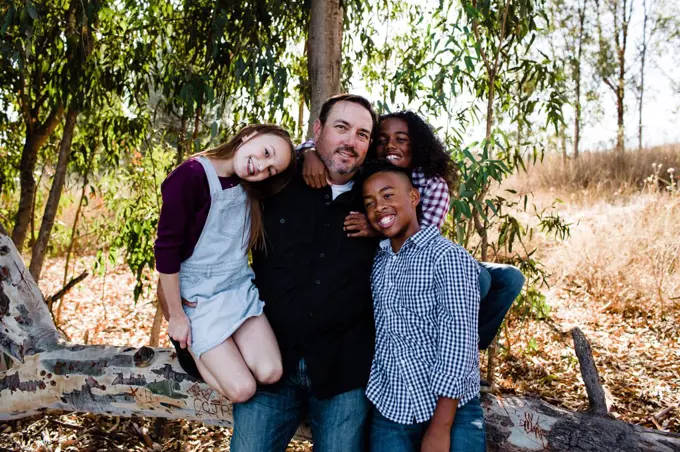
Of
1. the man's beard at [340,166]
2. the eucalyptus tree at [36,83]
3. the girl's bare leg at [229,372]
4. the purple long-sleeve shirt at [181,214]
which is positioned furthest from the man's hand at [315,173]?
the eucalyptus tree at [36,83]

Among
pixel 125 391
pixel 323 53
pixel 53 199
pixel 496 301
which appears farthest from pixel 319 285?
pixel 53 199

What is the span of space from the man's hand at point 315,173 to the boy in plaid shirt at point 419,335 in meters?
0.17

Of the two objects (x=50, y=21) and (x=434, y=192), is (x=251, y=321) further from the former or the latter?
(x=50, y=21)

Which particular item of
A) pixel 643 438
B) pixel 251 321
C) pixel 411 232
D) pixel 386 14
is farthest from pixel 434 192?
pixel 386 14

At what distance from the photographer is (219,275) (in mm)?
2021

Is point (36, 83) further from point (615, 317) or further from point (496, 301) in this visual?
point (615, 317)

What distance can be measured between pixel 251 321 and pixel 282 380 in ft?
0.78

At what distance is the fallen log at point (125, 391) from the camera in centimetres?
211

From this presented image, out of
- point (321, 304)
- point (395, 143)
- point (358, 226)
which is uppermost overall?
point (395, 143)

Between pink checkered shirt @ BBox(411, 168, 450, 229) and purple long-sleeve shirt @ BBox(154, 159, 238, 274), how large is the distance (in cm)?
83

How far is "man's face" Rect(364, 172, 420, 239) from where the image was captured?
202 centimetres

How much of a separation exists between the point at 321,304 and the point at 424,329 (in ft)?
1.24

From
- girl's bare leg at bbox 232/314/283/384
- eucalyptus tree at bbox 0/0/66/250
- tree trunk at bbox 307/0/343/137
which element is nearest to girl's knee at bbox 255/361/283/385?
girl's bare leg at bbox 232/314/283/384

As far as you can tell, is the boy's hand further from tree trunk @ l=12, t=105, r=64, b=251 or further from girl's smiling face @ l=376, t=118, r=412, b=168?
tree trunk @ l=12, t=105, r=64, b=251
